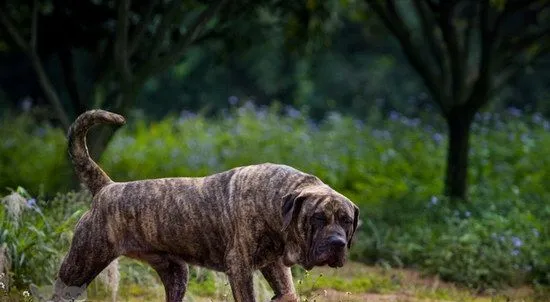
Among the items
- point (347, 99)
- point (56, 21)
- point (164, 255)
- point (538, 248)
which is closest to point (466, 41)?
point (538, 248)

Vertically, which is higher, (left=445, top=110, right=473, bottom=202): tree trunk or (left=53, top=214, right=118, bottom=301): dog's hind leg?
(left=445, top=110, right=473, bottom=202): tree trunk

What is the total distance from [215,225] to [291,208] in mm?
655

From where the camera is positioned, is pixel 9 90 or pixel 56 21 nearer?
pixel 56 21

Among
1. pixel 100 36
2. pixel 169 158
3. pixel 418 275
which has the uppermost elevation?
pixel 100 36

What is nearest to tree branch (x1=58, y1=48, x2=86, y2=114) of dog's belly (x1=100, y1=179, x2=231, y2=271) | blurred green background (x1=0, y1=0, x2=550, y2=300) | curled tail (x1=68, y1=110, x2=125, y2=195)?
blurred green background (x1=0, y1=0, x2=550, y2=300)

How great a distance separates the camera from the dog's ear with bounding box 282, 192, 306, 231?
6090 mm

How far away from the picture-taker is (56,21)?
13289mm

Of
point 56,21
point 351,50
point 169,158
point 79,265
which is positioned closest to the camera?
point 79,265

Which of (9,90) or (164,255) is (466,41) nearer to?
(164,255)

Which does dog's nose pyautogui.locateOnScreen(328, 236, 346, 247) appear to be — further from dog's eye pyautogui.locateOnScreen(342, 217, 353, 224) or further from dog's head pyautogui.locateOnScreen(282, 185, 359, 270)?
dog's eye pyautogui.locateOnScreen(342, 217, 353, 224)

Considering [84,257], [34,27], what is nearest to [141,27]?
[34,27]

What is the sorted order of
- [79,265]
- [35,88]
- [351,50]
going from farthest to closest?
[351,50] → [35,88] → [79,265]

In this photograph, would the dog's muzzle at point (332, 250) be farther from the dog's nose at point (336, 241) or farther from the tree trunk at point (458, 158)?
the tree trunk at point (458, 158)

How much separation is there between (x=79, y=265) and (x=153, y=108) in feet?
74.5
